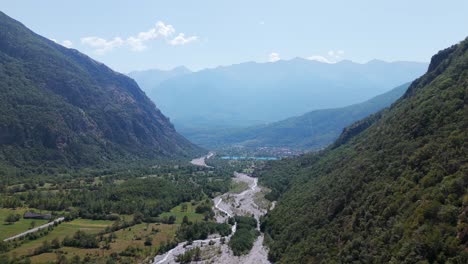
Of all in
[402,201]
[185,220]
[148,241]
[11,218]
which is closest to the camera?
[402,201]

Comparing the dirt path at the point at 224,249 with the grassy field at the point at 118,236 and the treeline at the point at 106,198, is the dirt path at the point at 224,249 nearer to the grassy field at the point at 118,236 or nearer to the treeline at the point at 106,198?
the grassy field at the point at 118,236

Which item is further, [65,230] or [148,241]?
[65,230]

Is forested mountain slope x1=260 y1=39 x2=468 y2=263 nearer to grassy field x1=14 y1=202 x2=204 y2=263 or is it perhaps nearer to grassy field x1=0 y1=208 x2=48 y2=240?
grassy field x1=14 y1=202 x2=204 y2=263

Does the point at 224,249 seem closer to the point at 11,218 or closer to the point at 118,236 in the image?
the point at 118,236

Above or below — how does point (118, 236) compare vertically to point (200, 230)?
above

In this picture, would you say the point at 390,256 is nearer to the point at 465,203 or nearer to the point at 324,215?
the point at 465,203

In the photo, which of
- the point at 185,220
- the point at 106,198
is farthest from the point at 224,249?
the point at 106,198

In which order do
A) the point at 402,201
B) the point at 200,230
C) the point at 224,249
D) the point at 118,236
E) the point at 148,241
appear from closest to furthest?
the point at 402,201
the point at 224,249
the point at 148,241
the point at 118,236
the point at 200,230

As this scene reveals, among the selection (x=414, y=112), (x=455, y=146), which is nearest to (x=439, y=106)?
(x=414, y=112)
